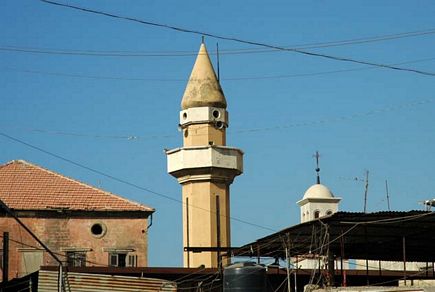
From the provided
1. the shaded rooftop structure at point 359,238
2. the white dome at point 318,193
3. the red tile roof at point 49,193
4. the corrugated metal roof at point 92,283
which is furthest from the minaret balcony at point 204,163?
the white dome at point 318,193

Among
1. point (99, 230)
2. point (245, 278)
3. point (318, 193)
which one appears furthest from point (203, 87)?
point (318, 193)

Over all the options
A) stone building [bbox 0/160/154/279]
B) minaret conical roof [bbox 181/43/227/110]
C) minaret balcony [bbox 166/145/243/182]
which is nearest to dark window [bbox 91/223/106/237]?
stone building [bbox 0/160/154/279]

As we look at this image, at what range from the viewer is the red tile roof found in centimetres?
4462

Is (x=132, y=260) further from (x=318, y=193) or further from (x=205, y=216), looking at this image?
(x=318, y=193)

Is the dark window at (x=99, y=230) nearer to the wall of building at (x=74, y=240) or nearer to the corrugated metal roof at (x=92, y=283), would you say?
the wall of building at (x=74, y=240)

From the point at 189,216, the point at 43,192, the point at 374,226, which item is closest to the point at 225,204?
the point at 189,216

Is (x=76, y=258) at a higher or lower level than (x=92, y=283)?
higher

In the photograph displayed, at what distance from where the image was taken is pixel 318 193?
7650cm

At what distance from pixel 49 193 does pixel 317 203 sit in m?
33.5

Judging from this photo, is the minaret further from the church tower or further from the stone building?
the church tower

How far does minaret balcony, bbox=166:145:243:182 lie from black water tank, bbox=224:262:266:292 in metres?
20.8

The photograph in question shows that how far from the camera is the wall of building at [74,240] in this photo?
44031mm

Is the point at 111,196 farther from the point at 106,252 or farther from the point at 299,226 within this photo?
the point at 299,226

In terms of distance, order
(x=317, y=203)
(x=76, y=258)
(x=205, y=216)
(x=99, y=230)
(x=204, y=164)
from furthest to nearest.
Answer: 1. (x=317, y=203)
2. (x=204, y=164)
3. (x=205, y=216)
4. (x=99, y=230)
5. (x=76, y=258)
